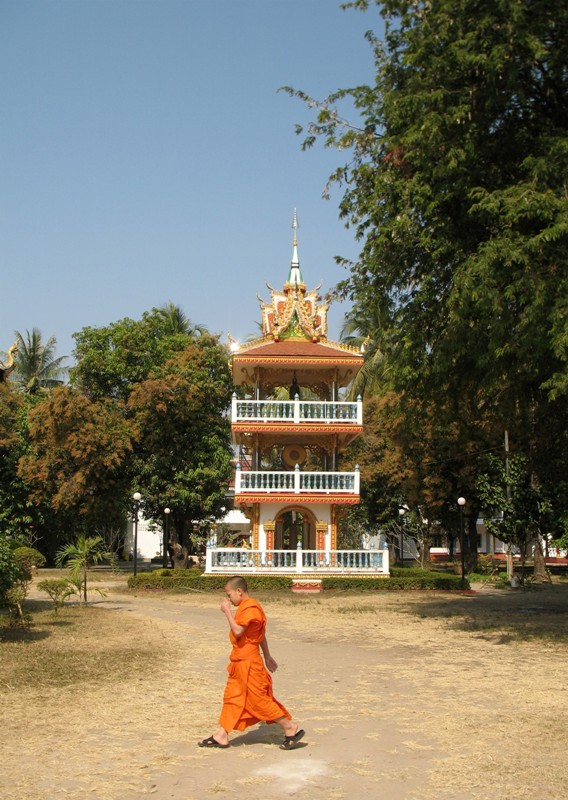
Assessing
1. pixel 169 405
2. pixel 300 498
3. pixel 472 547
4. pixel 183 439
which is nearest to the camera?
pixel 300 498

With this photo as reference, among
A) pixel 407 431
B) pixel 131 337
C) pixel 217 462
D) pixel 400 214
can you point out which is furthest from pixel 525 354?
pixel 131 337

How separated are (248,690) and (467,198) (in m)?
9.11

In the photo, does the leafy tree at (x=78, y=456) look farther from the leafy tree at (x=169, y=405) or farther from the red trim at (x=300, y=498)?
the red trim at (x=300, y=498)

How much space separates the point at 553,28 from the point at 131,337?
94.4 ft

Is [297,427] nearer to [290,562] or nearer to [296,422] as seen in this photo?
[296,422]

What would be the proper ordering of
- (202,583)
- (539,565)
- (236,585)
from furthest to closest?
1. (539,565)
2. (202,583)
3. (236,585)

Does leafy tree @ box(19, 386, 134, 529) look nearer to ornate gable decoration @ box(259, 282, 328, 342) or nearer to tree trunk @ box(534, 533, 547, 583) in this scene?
ornate gable decoration @ box(259, 282, 328, 342)

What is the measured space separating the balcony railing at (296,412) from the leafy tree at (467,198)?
485 inches

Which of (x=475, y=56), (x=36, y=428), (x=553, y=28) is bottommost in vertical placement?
(x=36, y=428)

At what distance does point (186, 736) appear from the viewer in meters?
7.54

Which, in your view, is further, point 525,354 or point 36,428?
point 36,428

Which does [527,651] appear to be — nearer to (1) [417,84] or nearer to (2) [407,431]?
(2) [407,431]

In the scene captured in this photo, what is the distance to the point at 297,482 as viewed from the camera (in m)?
28.5

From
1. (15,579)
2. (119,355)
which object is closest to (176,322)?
(119,355)
